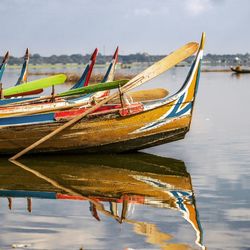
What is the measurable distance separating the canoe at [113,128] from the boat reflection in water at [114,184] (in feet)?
1.03

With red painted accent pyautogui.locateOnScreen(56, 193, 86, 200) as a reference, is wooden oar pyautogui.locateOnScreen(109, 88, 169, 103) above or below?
above

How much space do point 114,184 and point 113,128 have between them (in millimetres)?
3330

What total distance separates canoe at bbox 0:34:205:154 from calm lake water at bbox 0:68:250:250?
1.11 ft

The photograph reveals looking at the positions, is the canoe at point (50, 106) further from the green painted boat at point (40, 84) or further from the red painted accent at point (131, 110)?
the red painted accent at point (131, 110)

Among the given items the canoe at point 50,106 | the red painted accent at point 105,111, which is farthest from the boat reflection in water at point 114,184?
the canoe at point 50,106

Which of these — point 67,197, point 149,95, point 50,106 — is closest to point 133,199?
point 67,197

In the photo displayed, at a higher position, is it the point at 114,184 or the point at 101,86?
the point at 101,86

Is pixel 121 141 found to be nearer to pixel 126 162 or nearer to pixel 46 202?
pixel 126 162

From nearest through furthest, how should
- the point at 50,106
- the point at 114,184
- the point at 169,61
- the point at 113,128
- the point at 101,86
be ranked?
the point at 114,184, the point at 113,128, the point at 169,61, the point at 50,106, the point at 101,86

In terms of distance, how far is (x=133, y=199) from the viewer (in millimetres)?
12125

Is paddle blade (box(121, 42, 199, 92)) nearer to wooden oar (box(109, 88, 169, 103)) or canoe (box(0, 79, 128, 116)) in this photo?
canoe (box(0, 79, 128, 116))

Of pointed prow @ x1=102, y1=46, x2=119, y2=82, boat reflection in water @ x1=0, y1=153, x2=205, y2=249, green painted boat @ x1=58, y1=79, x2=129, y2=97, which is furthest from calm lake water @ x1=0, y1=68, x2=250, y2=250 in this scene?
pointed prow @ x1=102, y1=46, x2=119, y2=82

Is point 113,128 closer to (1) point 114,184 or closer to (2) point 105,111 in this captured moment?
(2) point 105,111

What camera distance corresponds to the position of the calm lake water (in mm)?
9531
